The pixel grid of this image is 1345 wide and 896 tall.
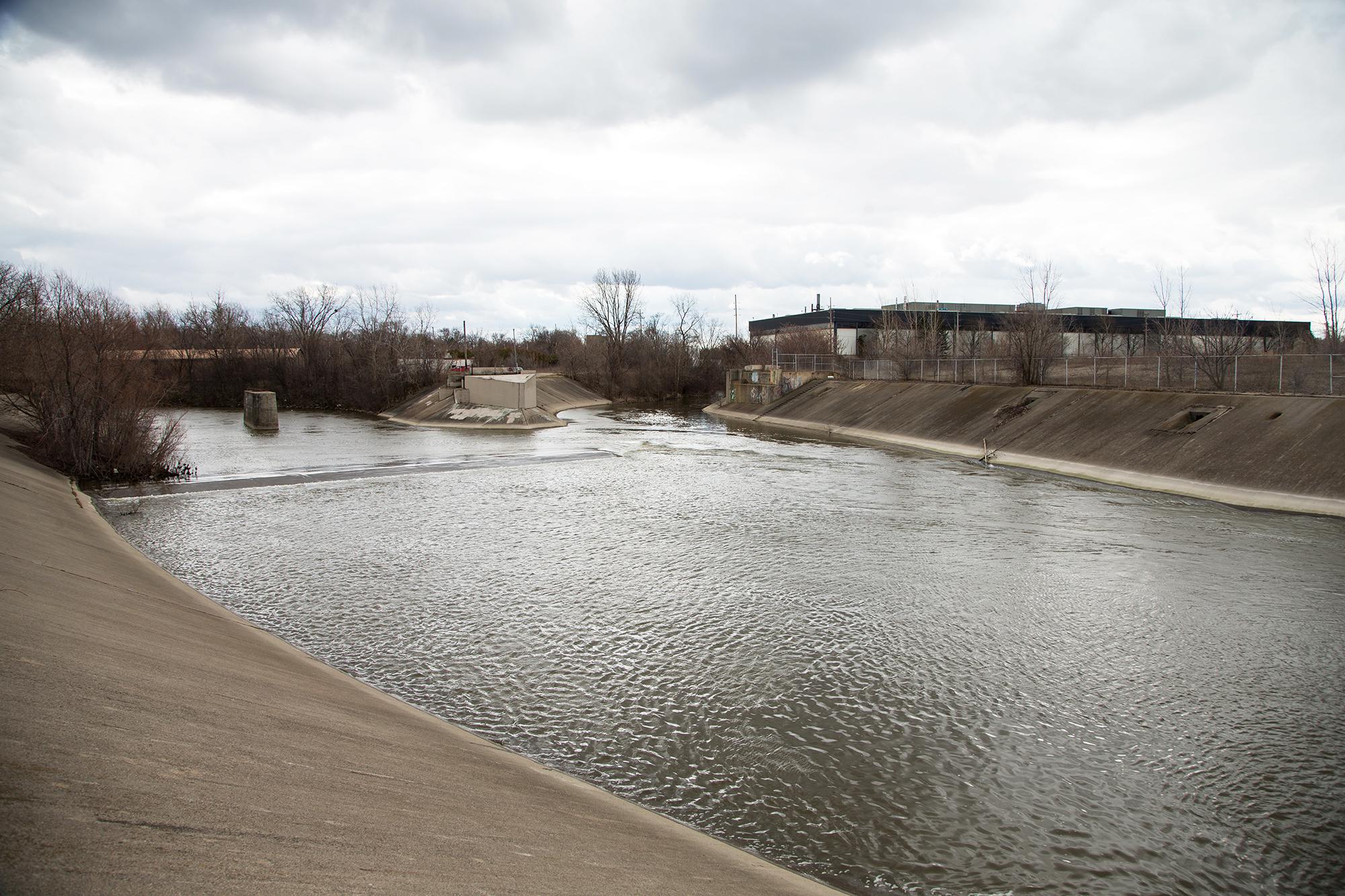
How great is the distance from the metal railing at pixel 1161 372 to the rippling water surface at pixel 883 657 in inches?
474

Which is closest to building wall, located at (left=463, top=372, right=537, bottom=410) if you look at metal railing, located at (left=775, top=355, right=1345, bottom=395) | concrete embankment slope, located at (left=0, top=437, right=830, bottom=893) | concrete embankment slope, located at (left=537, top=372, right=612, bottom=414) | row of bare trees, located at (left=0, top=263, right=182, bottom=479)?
concrete embankment slope, located at (left=537, top=372, right=612, bottom=414)

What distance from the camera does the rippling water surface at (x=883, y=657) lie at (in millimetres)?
6824

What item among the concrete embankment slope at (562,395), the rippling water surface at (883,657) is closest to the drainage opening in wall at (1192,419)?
the rippling water surface at (883,657)

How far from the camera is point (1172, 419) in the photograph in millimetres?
29344

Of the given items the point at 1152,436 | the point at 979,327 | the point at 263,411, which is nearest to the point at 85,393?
the point at 263,411

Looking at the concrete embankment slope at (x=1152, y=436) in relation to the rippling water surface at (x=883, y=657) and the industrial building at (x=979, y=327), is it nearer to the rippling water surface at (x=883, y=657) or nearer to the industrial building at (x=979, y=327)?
the rippling water surface at (x=883, y=657)

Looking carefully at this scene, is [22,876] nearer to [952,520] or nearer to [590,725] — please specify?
[590,725]

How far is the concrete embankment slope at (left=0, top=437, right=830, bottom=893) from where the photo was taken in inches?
156

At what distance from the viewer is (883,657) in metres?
10.7

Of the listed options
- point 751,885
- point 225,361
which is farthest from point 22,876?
point 225,361

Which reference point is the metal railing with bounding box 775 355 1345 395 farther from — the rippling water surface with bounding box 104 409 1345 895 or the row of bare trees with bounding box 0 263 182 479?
the row of bare trees with bounding box 0 263 182 479

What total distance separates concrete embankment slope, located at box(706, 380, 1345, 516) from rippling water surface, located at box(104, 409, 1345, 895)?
7.87ft

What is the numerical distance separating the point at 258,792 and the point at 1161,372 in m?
38.5

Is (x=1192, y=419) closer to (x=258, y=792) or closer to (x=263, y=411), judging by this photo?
(x=258, y=792)
